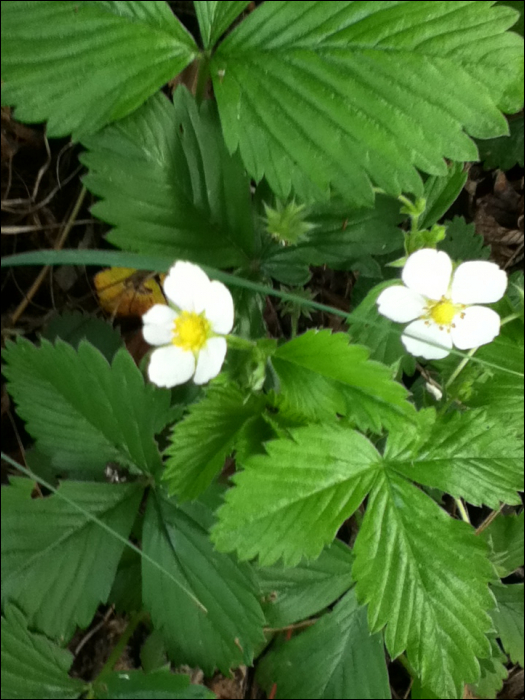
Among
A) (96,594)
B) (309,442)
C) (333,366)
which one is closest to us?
(333,366)

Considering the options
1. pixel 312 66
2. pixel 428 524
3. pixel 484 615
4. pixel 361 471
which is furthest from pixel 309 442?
pixel 312 66

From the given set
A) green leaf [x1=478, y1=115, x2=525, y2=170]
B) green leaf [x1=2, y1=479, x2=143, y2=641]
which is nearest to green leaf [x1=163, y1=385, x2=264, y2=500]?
green leaf [x1=2, y1=479, x2=143, y2=641]

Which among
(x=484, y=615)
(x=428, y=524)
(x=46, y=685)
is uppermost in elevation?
(x=428, y=524)

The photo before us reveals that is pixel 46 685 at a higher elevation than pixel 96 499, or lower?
lower

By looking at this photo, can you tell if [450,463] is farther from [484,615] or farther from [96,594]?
[96,594]

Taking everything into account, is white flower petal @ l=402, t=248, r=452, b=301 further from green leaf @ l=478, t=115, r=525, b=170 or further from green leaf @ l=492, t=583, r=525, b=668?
green leaf @ l=492, t=583, r=525, b=668

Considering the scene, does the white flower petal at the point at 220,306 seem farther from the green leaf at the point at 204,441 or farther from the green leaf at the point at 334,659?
the green leaf at the point at 334,659

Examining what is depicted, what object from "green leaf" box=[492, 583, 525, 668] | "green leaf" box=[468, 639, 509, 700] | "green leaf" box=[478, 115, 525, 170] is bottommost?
"green leaf" box=[468, 639, 509, 700]
